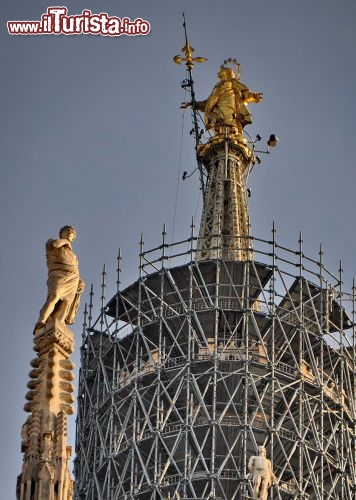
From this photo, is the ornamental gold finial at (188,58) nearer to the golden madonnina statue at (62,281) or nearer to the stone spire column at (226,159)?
the stone spire column at (226,159)

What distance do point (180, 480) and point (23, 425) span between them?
42349mm

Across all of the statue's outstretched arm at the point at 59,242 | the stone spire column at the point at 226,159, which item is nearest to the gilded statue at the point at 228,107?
Answer: the stone spire column at the point at 226,159

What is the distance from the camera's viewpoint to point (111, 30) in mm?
57531

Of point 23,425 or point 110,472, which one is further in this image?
point 110,472

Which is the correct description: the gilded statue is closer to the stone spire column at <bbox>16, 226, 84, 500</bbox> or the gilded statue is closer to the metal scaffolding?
the metal scaffolding

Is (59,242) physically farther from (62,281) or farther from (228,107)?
(228,107)

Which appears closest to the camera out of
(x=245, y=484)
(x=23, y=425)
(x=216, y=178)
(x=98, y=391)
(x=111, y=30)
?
(x=23, y=425)

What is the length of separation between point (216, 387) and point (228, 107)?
19395mm

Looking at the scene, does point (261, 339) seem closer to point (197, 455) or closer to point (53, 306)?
point (197, 455)

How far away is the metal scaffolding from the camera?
256 ft

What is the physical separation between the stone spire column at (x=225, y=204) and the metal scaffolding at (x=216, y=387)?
225 cm

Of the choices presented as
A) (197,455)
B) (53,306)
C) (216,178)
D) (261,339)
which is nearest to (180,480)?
(197,455)

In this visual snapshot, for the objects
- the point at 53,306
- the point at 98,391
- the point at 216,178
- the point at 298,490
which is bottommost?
the point at 53,306

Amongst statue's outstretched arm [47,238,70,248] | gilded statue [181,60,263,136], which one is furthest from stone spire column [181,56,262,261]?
statue's outstretched arm [47,238,70,248]
